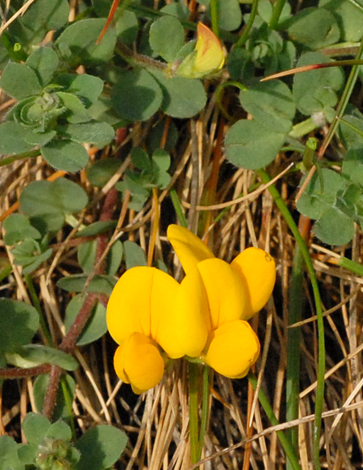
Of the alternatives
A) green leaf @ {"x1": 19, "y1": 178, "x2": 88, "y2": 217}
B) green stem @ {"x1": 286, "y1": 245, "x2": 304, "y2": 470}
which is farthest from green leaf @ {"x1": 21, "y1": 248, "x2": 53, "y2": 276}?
green stem @ {"x1": 286, "y1": 245, "x2": 304, "y2": 470}

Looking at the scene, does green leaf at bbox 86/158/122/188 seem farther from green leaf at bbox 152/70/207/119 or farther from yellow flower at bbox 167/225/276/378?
yellow flower at bbox 167/225/276/378

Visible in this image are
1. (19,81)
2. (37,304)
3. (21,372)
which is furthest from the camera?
(37,304)

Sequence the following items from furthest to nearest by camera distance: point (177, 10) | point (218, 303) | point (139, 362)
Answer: point (177, 10) → point (218, 303) → point (139, 362)

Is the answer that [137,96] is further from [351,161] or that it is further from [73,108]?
[351,161]

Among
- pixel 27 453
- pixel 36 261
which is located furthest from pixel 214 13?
pixel 27 453

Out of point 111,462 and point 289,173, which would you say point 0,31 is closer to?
point 289,173

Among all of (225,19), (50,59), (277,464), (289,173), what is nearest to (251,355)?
(277,464)
